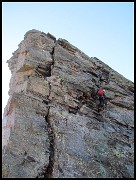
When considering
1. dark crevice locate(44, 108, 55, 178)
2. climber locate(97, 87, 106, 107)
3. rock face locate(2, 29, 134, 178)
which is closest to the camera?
dark crevice locate(44, 108, 55, 178)

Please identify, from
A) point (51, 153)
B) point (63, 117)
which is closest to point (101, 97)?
point (63, 117)

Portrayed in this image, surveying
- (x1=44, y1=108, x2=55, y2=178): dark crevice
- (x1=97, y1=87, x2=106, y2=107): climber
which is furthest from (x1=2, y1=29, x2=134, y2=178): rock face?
(x1=97, y1=87, x2=106, y2=107): climber

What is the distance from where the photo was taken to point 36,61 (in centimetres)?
2402

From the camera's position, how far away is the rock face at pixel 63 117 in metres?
18.1

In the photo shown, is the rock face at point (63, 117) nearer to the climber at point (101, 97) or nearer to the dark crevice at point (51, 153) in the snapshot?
the dark crevice at point (51, 153)

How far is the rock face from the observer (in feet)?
59.5

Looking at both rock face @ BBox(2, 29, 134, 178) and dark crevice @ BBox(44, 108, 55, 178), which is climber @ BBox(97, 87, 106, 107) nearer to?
rock face @ BBox(2, 29, 134, 178)

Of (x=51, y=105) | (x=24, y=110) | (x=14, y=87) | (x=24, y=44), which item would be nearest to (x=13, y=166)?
(x=24, y=110)

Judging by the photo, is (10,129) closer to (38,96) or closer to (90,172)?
(38,96)

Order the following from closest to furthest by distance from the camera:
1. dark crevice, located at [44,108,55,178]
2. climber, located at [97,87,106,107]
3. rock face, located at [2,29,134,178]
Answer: dark crevice, located at [44,108,55,178]
rock face, located at [2,29,134,178]
climber, located at [97,87,106,107]

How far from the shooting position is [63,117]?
21.2 m

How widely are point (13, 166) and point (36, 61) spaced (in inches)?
388

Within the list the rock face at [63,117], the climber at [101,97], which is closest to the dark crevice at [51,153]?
the rock face at [63,117]

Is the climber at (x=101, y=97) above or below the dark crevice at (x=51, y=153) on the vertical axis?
above
